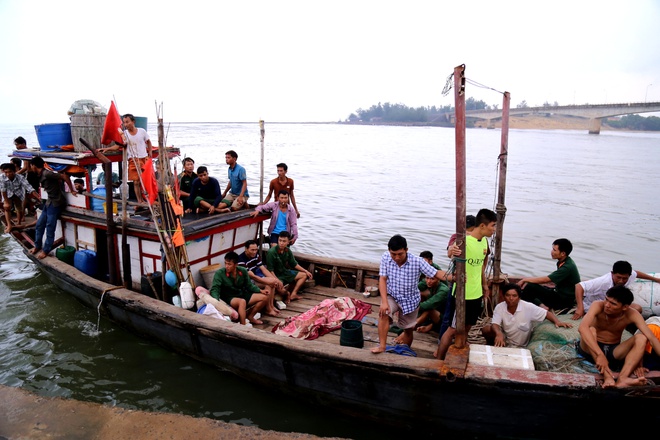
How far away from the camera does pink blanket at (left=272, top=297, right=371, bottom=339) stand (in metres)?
5.59

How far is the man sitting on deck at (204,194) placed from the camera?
703cm

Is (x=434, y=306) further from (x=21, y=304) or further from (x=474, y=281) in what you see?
(x=21, y=304)

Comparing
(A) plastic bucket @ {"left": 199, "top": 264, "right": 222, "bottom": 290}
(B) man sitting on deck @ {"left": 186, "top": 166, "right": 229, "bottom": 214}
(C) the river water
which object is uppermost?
(B) man sitting on deck @ {"left": 186, "top": 166, "right": 229, "bottom": 214}

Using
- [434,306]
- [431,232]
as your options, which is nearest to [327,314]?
[434,306]

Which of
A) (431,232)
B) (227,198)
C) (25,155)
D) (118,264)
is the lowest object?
(431,232)

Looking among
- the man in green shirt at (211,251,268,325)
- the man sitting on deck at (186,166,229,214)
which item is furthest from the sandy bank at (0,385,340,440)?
the man sitting on deck at (186,166,229,214)

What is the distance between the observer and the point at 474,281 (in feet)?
14.8

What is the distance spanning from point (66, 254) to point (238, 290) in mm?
3361

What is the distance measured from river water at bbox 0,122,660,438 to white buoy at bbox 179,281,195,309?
0.81m

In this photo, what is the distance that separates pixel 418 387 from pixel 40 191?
22.4 feet

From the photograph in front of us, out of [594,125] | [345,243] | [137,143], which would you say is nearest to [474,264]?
[137,143]

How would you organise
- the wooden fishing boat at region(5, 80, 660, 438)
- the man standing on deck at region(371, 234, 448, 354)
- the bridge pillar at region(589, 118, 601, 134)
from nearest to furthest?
the wooden fishing boat at region(5, 80, 660, 438) → the man standing on deck at region(371, 234, 448, 354) → the bridge pillar at region(589, 118, 601, 134)

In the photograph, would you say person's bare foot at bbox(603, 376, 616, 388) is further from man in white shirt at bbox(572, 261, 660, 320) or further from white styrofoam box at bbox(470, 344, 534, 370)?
man in white shirt at bbox(572, 261, 660, 320)

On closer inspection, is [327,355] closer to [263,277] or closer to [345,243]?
[263,277]
